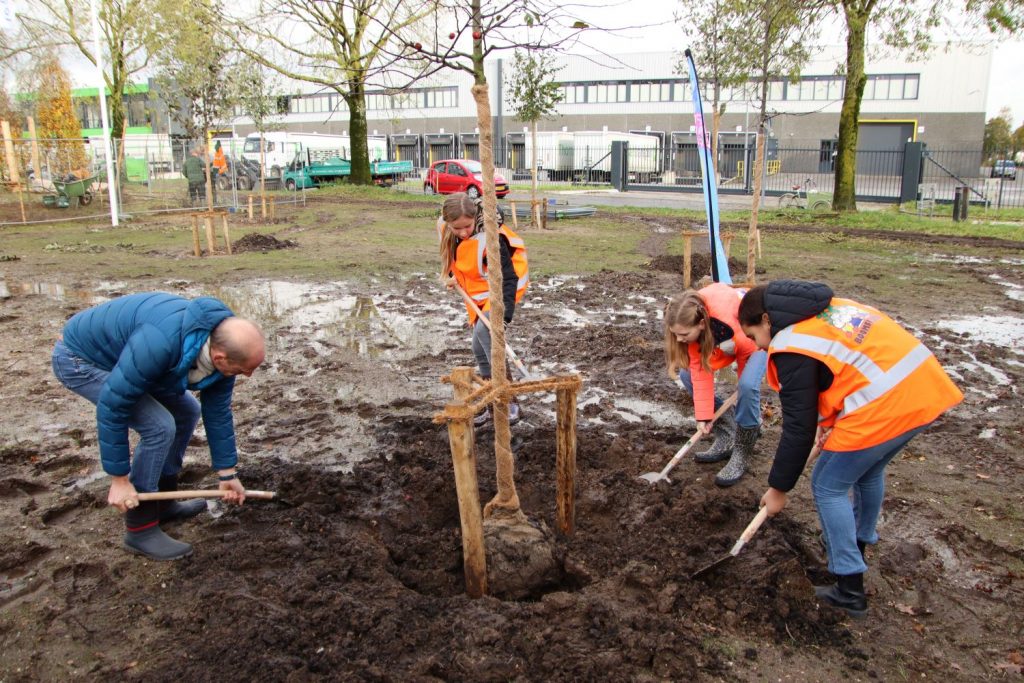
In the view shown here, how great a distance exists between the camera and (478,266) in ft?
15.9

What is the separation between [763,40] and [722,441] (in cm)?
1120

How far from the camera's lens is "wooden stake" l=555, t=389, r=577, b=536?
342 cm

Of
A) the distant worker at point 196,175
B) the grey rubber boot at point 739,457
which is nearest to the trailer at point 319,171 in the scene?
the distant worker at point 196,175

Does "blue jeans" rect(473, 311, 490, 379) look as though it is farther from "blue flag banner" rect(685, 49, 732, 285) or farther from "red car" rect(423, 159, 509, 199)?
"red car" rect(423, 159, 509, 199)

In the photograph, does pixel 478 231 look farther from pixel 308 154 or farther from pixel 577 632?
pixel 308 154

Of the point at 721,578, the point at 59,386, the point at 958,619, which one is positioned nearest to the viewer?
the point at 958,619

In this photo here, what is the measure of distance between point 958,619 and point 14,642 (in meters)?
3.75

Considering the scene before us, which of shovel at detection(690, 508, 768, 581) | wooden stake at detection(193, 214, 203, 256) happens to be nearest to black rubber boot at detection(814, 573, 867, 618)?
shovel at detection(690, 508, 768, 581)

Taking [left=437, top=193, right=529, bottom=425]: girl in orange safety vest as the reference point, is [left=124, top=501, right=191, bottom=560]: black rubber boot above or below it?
below

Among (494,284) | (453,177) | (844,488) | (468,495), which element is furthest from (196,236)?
(453,177)

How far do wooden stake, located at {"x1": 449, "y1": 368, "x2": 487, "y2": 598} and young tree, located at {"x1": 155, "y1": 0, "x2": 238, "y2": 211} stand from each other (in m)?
22.1

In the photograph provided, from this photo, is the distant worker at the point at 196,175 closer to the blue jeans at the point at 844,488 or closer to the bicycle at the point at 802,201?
the bicycle at the point at 802,201

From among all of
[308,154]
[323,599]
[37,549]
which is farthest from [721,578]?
[308,154]

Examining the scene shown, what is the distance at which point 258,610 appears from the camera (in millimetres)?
2893
